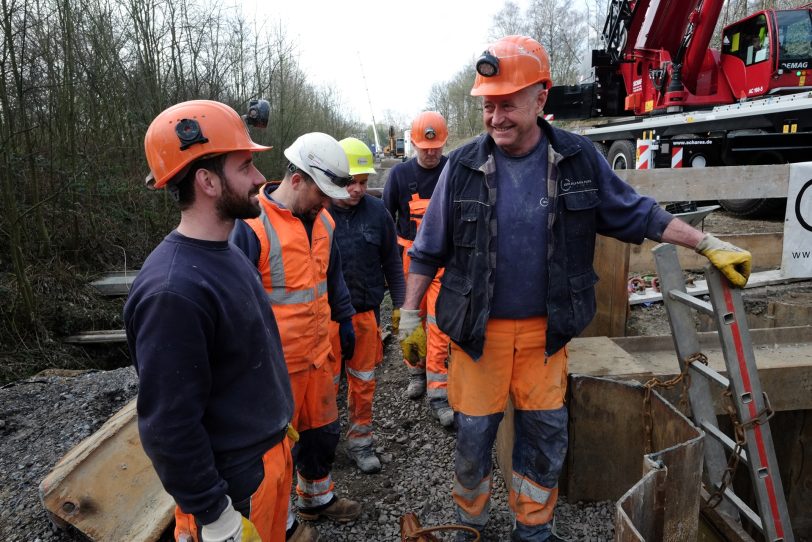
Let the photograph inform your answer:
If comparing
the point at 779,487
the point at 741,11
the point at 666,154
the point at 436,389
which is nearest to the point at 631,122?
the point at 666,154

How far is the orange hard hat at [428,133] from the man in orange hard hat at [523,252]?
6.40ft


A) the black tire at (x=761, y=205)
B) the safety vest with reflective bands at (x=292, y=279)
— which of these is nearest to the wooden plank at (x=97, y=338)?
the safety vest with reflective bands at (x=292, y=279)

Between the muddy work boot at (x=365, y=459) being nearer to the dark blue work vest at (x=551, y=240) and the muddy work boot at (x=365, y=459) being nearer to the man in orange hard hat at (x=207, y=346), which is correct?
the dark blue work vest at (x=551, y=240)

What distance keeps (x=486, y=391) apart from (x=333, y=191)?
46.7 inches

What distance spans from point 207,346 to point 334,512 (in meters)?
1.87

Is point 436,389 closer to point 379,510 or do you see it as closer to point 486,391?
point 379,510

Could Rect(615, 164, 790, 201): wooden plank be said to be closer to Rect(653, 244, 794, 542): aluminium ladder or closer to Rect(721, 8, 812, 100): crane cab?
Rect(653, 244, 794, 542): aluminium ladder

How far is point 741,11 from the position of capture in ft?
80.9

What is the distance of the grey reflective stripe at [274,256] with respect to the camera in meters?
2.36

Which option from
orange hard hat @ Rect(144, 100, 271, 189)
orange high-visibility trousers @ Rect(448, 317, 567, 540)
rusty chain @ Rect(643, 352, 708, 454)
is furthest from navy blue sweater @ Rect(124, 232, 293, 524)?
rusty chain @ Rect(643, 352, 708, 454)

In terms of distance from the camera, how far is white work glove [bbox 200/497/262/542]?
4.75ft

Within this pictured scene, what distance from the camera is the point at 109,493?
2.60m

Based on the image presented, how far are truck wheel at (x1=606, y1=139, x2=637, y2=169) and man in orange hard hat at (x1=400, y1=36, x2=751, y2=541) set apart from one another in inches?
397

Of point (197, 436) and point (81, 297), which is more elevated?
point (197, 436)
